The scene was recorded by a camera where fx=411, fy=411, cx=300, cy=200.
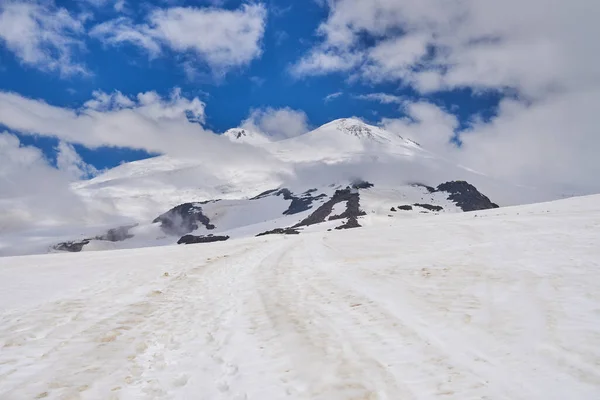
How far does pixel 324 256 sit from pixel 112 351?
1635cm

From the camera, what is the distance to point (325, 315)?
9.70 m

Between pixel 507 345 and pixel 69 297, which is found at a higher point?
pixel 69 297

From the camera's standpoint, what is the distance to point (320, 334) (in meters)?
8.19

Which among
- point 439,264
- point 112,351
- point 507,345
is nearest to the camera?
point 507,345

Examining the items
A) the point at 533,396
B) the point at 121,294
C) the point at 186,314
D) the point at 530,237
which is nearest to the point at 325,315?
the point at 186,314

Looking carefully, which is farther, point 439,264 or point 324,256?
point 324,256

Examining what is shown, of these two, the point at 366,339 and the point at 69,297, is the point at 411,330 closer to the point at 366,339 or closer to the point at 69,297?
the point at 366,339

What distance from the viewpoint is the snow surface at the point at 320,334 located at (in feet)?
18.9

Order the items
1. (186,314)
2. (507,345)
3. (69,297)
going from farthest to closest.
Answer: (69,297), (186,314), (507,345)

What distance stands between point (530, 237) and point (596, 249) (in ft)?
19.4

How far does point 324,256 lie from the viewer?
23188 millimetres

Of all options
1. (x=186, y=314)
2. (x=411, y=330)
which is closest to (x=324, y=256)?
(x=186, y=314)

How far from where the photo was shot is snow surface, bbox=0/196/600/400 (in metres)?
5.77

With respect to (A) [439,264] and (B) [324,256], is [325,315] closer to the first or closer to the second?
(A) [439,264]
